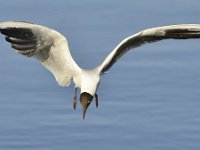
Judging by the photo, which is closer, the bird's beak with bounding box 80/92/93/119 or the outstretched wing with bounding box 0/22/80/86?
the bird's beak with bounding box 80/92/93/119

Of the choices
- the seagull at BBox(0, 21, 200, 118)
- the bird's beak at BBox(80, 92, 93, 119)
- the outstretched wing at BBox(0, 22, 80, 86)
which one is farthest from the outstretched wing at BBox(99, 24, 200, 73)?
the outstretched wing at BBox(0, 22, 80, 86)

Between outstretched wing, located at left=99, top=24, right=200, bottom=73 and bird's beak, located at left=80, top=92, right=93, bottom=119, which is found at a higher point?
outstretched wing, located at left=99, top=24, right=200, bottom=73

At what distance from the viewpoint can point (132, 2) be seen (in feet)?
53.5

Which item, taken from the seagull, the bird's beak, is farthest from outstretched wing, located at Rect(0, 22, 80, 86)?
the bird's beak

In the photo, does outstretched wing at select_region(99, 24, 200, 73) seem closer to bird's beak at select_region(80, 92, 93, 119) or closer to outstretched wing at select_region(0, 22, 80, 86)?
bird's beak at select_region(80, 92, 93, 119)

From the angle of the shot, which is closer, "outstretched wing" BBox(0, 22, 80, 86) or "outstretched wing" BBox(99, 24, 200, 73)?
"outstretched wing" BBox(99, 24, 200, 73)

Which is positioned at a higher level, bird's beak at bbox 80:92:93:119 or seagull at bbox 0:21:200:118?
seagull at bbox 0:21:200:118

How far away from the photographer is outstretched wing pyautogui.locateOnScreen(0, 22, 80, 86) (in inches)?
496

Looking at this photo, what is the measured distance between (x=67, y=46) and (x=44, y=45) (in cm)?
24

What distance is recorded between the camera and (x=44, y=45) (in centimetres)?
1285

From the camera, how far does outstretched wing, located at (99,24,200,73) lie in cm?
1222

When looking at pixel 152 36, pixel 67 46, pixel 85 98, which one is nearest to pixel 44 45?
pixel 67 46

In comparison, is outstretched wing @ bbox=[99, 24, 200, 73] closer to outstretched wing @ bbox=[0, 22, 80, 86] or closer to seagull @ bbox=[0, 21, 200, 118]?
seagull @ bbox=[0, 21, 200, 118]

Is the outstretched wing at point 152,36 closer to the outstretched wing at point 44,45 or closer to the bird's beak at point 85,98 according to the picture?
the bird's beak at point 85,98
